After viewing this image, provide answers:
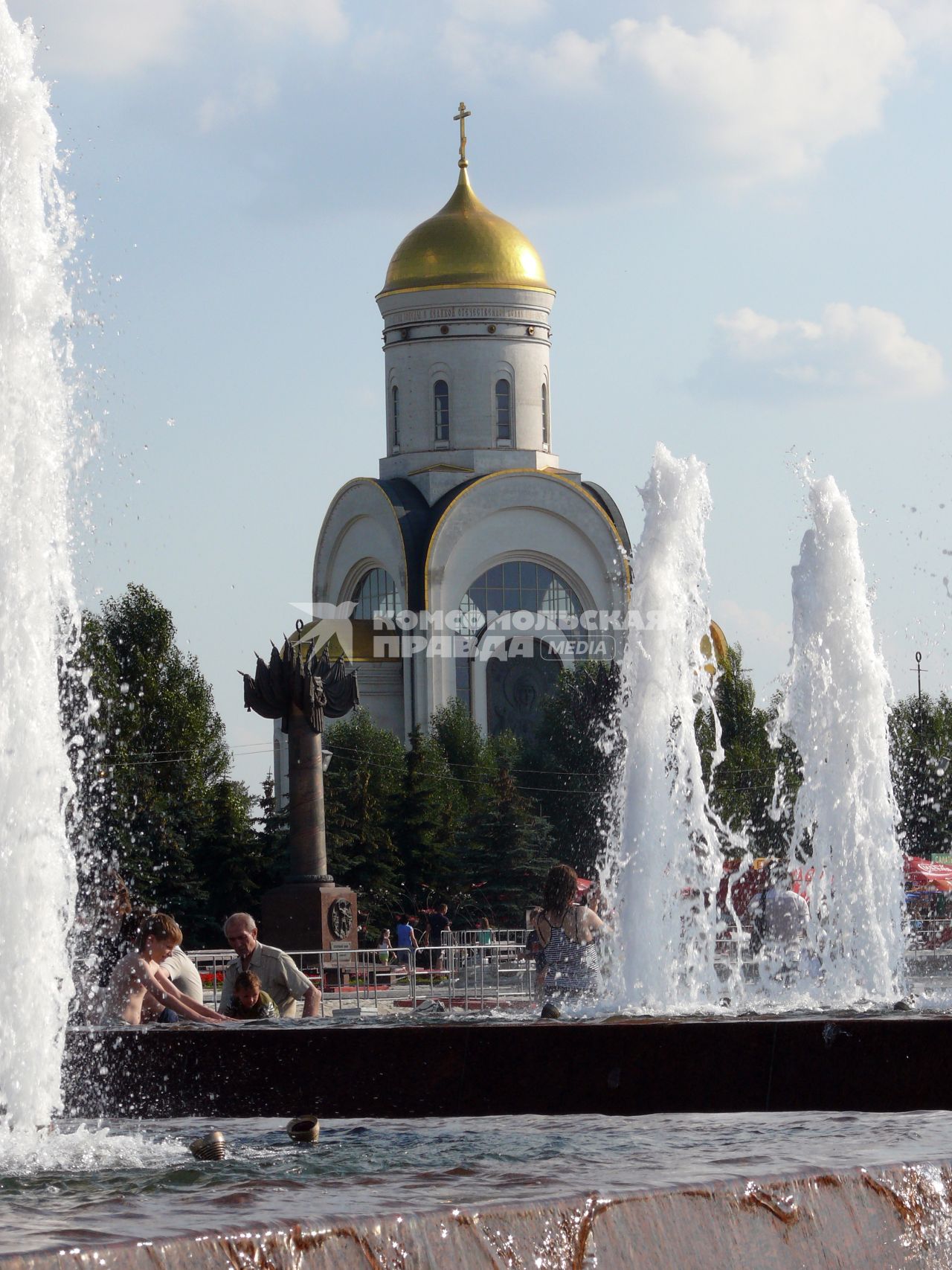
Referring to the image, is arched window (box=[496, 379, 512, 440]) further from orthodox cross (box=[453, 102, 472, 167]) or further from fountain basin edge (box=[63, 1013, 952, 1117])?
fountain basin edge (box=[63, 1013, 952, 1117])

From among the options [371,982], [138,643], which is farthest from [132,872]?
[371,982]

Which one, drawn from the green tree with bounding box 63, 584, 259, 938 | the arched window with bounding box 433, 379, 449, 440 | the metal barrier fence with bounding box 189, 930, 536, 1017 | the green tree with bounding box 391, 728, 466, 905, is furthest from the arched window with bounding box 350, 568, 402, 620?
the metal barrier fence with bounding box 189, 930, 536, 1017

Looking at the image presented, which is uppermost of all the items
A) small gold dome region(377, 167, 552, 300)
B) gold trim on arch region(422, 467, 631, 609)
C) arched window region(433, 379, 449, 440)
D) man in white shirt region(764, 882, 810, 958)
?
small gold dome region(377, 167, 552, 300)

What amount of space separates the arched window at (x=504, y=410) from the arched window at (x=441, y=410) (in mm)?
1066

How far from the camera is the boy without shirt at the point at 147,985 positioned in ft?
20.0

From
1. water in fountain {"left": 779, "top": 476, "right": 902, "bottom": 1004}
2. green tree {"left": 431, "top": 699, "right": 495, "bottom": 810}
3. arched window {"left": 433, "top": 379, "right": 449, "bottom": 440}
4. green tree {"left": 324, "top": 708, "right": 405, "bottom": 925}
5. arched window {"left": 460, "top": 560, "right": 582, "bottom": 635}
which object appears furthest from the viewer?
arched window {"left": 433, "top": 379, "right": 449, "bottom": 440}

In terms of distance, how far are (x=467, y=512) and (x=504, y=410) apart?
316 cm

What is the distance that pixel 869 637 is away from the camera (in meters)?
12.5

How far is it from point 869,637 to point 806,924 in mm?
2625

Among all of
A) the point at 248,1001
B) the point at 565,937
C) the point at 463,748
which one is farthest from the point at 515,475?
the point at 248,1001

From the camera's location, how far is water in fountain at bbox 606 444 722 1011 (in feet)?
32.6

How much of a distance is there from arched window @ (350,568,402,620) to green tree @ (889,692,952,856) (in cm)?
1069

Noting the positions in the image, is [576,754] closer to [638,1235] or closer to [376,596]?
[376,596]

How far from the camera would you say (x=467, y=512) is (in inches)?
1631
